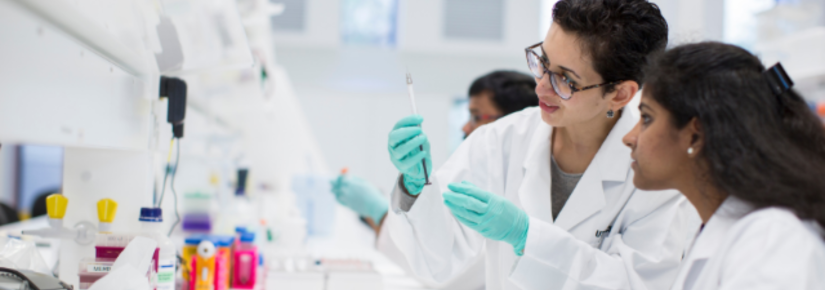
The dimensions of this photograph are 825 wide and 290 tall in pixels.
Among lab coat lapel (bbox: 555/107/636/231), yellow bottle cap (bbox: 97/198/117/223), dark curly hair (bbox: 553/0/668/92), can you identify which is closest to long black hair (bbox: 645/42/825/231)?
dark curly hair (bbox: 553/0/668/92)

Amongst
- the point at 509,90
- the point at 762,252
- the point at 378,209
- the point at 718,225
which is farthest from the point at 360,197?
the point at 762,252

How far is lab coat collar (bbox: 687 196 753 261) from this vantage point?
79cm

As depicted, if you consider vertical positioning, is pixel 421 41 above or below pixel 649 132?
above

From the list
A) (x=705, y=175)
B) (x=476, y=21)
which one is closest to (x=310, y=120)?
(x=476, y=21)

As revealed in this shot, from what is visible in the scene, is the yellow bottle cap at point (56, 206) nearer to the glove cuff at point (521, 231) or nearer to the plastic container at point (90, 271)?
the plastic container at point (90, 271)

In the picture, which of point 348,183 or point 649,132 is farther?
point 348,183

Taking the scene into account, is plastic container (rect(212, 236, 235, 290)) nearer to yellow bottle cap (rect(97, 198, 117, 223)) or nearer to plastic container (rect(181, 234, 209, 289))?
plastic container (rect(181, 234, 209, 289))

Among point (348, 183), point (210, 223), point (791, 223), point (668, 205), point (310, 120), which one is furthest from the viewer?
point (310, 120)

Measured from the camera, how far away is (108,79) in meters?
0.93

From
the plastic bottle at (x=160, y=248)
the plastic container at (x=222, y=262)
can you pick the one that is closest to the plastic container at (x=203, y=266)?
the plastic container at (x=222, y=262)

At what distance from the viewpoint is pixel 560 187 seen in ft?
4.45

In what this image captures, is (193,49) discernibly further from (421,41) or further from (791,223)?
(421,41)

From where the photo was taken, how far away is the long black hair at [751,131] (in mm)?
725

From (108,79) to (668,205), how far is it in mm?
1266
